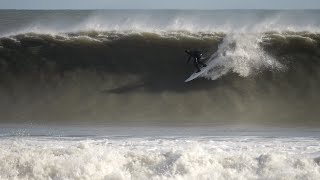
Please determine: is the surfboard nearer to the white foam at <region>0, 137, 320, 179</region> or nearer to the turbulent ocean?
the turbulent ocean

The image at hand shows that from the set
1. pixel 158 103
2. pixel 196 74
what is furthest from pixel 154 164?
pixel 196 74

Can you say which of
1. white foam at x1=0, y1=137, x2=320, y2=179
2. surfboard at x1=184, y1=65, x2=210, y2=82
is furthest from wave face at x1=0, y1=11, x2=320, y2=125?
white foam at x1=0, y1=137, x2=320, y2=179

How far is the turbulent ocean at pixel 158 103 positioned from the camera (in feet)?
19.9

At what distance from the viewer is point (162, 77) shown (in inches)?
476

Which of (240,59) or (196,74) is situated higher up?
(240,59)

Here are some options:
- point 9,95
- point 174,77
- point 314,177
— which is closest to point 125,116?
point 174,77

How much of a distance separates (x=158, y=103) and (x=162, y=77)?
5.54ft

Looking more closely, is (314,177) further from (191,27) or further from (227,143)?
(191,27)

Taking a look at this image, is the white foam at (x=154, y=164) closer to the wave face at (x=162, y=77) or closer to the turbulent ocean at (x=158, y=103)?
the turbulent ocean at (x=158, y=103)

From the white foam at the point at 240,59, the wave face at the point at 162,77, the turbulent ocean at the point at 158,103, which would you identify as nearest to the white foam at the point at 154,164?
the turbulent ocean at the point at 158,103

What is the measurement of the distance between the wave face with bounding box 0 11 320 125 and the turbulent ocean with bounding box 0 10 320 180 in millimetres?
30

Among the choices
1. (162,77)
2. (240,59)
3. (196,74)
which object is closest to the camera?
(196,74)

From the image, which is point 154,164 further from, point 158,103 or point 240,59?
point 240,59

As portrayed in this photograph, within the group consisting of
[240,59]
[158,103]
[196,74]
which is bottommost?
[158,103]
